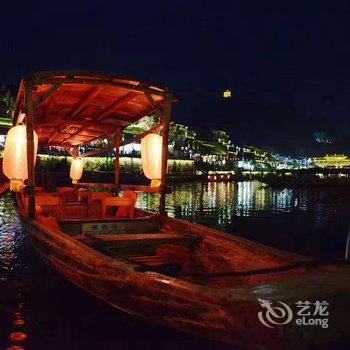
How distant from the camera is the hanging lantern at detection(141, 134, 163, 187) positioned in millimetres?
9250

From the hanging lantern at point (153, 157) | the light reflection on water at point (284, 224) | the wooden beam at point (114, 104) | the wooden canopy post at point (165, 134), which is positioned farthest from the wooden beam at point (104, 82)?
the light reflection on water at point (284, 224)

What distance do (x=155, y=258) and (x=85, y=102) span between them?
4437 mm

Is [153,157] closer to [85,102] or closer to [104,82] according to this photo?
[104,82]

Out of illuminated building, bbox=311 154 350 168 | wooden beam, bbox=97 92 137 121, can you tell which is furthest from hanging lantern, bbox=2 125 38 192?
illuminated building, bbox=311 154 350 168

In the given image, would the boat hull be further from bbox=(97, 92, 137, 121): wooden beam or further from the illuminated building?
the illuminated building

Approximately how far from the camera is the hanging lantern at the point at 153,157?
364 inches

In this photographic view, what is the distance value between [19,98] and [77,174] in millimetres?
8599

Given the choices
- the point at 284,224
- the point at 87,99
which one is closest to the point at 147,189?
Result: the point at 87,99

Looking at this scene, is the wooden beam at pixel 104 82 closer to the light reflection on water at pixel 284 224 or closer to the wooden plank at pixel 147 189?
the wooden plank at pixel 147 189

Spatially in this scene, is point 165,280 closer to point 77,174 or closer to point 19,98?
point 19,98

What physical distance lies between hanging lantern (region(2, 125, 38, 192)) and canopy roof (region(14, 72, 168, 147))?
598mm

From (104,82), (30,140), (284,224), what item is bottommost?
(284,224)

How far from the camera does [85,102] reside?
384 inches

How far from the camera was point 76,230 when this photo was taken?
334 inches
